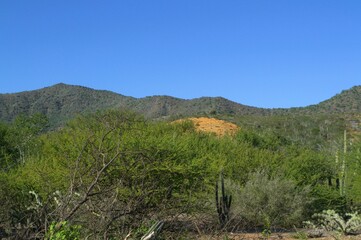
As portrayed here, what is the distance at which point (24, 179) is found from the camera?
17.9 meters

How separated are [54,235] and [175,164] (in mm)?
10560

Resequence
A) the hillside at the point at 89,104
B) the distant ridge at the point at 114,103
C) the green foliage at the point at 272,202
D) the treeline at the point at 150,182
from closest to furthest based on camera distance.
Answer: the treeline at the point at 150,182 → the green foliage at the point at 272,202 → the distant ridge at the point at 114,103 → the hillside at the point at 89,104

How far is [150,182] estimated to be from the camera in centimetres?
1354

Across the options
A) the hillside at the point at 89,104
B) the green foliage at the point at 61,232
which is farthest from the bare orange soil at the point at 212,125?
the green foliage at the point at 61,232

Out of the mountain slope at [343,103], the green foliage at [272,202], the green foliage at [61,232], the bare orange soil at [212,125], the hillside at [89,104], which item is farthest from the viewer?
the hillside at [89,104]

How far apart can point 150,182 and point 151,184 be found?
849 millimetres

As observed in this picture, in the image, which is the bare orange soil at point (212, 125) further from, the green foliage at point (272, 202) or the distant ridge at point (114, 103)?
the distant ridge at point (114, 103)

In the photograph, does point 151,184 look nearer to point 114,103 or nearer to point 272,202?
point 272,202

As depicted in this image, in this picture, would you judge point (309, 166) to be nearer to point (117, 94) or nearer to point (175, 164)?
point (175, 164)

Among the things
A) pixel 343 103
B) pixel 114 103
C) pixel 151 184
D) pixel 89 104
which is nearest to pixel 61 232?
pixel 151 184

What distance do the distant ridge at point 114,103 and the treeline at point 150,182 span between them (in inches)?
2115

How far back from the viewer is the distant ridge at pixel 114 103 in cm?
8675

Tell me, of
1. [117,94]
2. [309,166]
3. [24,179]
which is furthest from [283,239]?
[117,94]

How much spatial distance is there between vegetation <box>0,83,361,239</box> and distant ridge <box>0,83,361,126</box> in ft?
168
